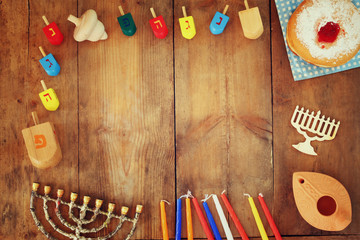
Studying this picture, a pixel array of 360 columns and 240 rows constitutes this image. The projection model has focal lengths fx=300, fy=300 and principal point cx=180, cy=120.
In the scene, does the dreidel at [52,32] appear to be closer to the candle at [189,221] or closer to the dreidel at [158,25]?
the dreidel at [158,25]

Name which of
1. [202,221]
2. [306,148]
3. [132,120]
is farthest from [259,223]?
[132,120]

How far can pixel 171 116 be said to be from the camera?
3.60ft

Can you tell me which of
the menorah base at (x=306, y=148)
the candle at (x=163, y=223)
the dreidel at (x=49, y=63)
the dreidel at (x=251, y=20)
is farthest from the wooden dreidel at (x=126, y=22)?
the menorah base at (x=306, y=148)

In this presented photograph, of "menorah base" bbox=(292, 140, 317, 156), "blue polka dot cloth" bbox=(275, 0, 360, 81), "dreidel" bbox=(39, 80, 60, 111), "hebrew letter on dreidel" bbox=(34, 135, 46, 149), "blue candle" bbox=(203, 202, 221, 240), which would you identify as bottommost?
"blue candle" bbox=(203, 202, 221, 240)

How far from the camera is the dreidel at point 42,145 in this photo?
3.35 ft

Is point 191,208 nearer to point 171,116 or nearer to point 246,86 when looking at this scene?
point 171,116

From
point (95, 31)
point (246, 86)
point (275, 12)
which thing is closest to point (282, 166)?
point (246, 86)

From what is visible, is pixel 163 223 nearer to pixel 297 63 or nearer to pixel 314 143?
pixel 314 143

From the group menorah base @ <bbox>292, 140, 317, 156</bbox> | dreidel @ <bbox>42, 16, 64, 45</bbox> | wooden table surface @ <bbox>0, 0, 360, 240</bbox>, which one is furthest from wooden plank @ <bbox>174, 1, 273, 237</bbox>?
dreidel @ <bbox>42, 16, 64, 45</bbox>

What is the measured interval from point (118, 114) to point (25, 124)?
1.15ft

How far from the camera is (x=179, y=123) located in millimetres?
1097

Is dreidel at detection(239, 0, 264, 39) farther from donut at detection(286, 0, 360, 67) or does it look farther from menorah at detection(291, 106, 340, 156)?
menorah at detection(291, 106, 340, 156)

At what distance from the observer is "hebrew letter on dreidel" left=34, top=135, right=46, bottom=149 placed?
103 centimetres

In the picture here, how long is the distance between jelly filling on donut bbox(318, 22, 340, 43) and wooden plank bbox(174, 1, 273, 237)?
7.7 inches
